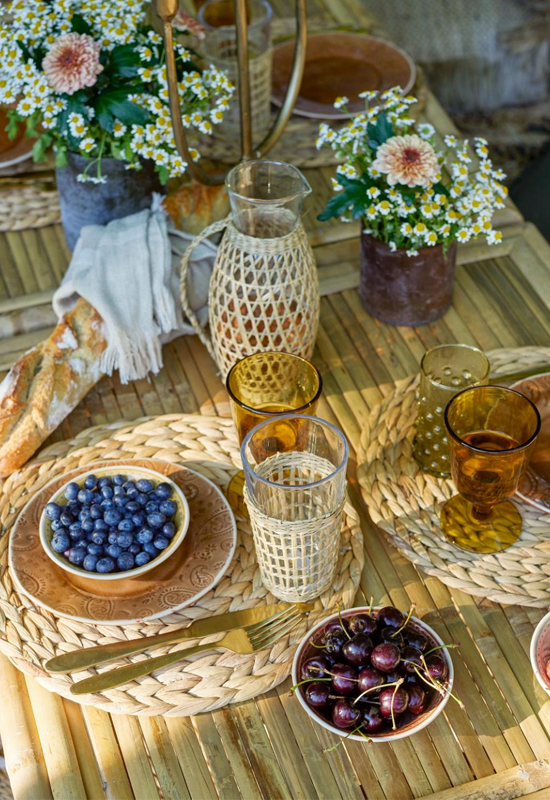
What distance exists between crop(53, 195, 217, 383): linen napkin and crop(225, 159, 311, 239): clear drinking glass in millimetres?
206

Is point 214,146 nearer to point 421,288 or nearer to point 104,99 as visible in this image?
point 104,99

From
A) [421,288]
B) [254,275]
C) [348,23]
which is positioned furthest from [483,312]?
[348,23]

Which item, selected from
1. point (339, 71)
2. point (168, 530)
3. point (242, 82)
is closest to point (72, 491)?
point (168, 530)

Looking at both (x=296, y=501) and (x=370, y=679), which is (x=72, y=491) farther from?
(x=370, y=679)

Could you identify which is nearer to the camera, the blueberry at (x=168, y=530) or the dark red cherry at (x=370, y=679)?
the dark red cherry at (x=370, y=679)

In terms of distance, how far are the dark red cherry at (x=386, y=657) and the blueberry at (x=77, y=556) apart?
13.5 inches

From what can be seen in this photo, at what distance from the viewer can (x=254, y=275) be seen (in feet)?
4.10

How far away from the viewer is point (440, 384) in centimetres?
115

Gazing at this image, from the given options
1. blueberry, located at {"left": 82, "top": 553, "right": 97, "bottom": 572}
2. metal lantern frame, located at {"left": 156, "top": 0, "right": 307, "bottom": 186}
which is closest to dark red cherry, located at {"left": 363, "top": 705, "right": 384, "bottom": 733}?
blueberry, located at {"left": 82, "top": 553, "right": 97, "bottom": 572}

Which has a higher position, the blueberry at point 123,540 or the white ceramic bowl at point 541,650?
the blueberry at point 123,540

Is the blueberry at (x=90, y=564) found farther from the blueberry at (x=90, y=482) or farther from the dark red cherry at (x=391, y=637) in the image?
the dark red cherry at (x=391, y=637)

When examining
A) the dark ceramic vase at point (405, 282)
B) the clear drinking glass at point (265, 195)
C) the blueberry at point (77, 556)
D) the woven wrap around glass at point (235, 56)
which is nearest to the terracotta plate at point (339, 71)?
the woven wrap around glass at point (235, 56)

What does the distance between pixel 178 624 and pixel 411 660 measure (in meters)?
0.27

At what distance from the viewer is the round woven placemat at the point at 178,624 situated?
1.00 m
